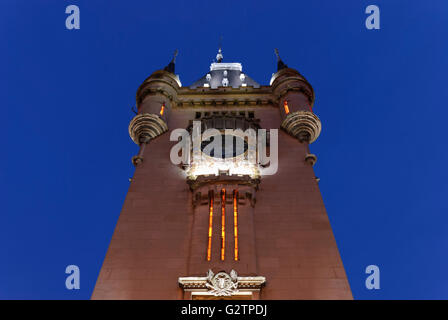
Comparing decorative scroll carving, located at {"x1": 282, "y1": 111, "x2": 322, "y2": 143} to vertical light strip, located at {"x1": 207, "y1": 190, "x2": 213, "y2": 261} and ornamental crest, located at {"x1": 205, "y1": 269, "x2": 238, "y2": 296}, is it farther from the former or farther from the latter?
ornamental crest, located at {"x1": 205, "y1": 269, "x2": 238, "y2": 296}

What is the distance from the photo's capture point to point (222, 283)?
2225cm

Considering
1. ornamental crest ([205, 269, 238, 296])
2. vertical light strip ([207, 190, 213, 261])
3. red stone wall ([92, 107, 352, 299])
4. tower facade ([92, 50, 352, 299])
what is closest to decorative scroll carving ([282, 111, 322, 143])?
tower facade ([92, 50, 352, 299])

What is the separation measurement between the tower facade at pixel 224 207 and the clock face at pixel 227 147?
0.07 metres

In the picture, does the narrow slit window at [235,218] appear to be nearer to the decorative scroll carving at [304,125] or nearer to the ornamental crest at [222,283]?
the ornamental crest at [222,283]

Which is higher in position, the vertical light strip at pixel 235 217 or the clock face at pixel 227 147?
the clock face at pixel 227 147

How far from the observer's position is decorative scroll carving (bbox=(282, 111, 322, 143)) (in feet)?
109

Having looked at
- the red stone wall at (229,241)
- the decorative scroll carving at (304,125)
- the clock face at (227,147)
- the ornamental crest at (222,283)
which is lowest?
the ornamental crest at (222,283)

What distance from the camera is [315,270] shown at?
23578 mm

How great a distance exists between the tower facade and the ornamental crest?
0.05 meters

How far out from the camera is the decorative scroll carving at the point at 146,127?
111 feet

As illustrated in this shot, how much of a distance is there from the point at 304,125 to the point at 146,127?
38.1 ft

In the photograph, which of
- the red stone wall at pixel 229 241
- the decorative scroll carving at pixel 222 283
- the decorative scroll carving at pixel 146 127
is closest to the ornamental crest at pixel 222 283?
the decorative scroll carving at pixel 222 283
